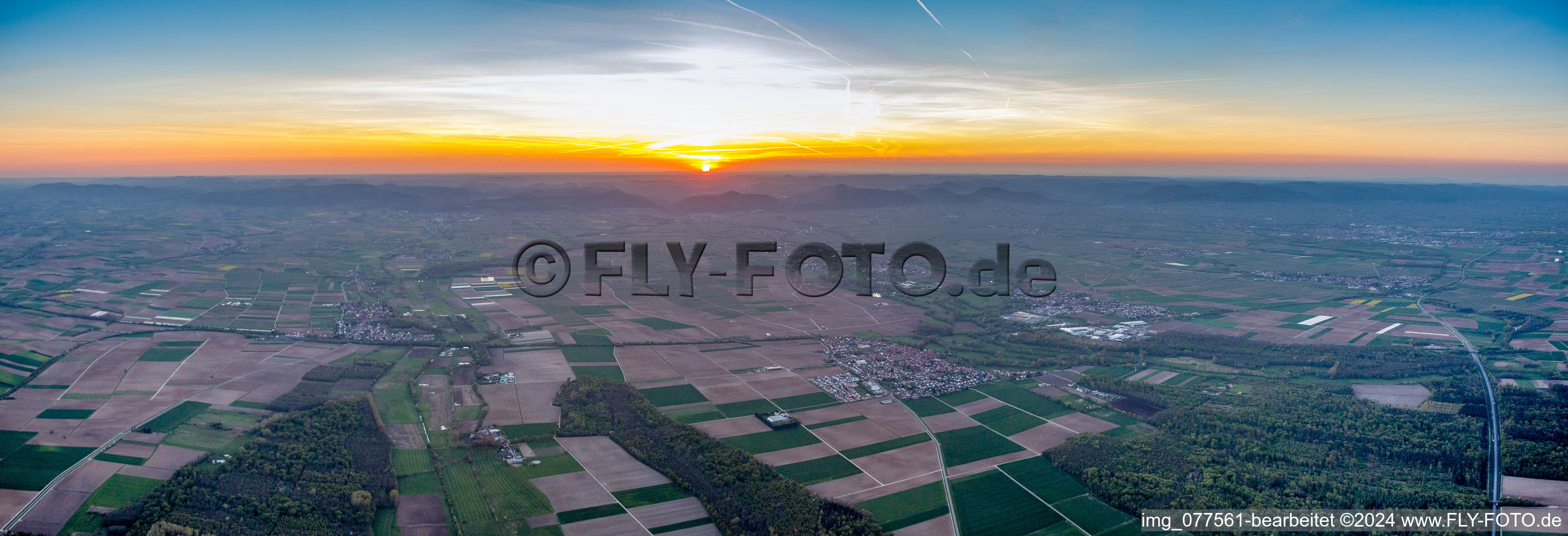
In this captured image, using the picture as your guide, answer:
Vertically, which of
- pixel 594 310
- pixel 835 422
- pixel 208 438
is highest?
pixel 594 310

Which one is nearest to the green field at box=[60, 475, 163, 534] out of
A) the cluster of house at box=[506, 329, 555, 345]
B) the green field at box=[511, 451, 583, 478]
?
the green field at box=[511, 451, 583, 478]

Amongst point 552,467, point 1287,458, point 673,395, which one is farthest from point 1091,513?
point 673,395

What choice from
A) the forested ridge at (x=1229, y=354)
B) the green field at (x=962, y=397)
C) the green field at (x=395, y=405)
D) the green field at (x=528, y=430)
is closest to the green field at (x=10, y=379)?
the green field at (x=395, y=405)

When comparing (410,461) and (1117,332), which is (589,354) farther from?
(1117,332)

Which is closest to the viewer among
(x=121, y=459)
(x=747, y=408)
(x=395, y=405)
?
(x=121, y=459)

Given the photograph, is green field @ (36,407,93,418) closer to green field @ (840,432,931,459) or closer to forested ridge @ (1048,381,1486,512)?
green field @ (840,432,931,459)

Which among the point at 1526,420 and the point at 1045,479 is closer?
the point at 1045,479

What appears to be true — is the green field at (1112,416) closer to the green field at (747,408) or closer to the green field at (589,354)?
the green field at (747,408)
